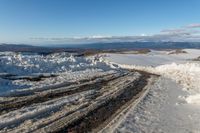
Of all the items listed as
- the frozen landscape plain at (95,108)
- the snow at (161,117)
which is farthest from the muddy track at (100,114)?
the snow at (161,117)

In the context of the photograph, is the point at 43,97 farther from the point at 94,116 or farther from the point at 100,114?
the point at 94,116

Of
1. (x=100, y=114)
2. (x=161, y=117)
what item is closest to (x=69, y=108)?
(x=100, y=114)

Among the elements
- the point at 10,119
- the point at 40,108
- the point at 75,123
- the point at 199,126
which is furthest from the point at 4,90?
the point at 199,126

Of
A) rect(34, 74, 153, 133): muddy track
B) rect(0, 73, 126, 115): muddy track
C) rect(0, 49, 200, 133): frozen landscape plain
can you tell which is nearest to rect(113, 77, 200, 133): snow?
rect(0, 49, 200, 133): frozen landscape plain

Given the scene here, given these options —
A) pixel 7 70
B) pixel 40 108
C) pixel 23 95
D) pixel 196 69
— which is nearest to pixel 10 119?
pixel 40 108

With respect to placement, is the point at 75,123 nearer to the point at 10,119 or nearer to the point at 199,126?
the point at 10,119

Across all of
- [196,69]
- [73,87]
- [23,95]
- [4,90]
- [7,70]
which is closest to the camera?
[23,95]

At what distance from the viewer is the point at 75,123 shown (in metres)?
12.5

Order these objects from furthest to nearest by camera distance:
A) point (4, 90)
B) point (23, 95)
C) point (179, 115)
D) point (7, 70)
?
point (7, 70)
point (4, 90)
point (23, 95)
point (179, 115)

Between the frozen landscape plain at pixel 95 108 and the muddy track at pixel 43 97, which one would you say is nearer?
the frozen landscape plain at pixel 95 108

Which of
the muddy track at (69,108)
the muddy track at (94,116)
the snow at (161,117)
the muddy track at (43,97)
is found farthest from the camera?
the muddy track at (43,97)

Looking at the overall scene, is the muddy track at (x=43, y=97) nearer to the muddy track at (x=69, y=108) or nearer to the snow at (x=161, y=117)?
the muddy track at (x=69, y=108)

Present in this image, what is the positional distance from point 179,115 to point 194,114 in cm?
82

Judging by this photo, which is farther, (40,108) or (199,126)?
(40,108)
